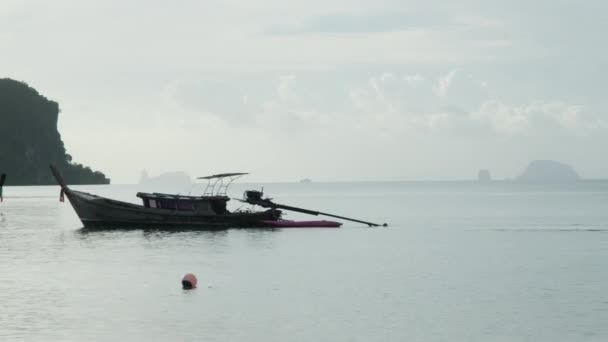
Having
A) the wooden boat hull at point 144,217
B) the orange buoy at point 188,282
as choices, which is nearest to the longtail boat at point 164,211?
the wooden boat hull at point 144,217

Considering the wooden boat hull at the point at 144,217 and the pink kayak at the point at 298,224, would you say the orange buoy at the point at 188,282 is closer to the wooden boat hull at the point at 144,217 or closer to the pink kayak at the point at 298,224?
the wooden boat hull at the point at 144,217

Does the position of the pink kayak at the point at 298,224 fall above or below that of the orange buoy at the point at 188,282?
above

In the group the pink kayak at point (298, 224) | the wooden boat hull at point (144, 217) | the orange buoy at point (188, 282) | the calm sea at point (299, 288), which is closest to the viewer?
the calm sea at point (299, 288)

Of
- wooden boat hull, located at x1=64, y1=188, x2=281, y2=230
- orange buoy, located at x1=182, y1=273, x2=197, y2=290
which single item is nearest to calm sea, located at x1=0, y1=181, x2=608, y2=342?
orange buoy, located at x1=182, y1=273, x2=197, y2=290

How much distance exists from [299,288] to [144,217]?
35.8 metres

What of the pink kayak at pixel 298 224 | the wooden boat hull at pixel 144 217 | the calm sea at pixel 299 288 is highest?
the wooden boat hull at pixel 144 217

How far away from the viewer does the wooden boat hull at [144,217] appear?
71375mm

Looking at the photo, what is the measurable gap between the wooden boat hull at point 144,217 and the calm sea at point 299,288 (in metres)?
2.45

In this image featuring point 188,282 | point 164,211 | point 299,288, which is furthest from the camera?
point 164,211

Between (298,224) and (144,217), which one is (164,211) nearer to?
(144,217)

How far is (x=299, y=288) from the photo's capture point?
3819cm

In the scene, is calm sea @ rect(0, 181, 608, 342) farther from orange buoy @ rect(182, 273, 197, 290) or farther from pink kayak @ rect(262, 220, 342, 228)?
pink kayak @ rect(262, 220, 342, 228)

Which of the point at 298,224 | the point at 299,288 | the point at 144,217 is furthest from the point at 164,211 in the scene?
the point at 299,288

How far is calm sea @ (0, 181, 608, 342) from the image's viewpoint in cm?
2783
